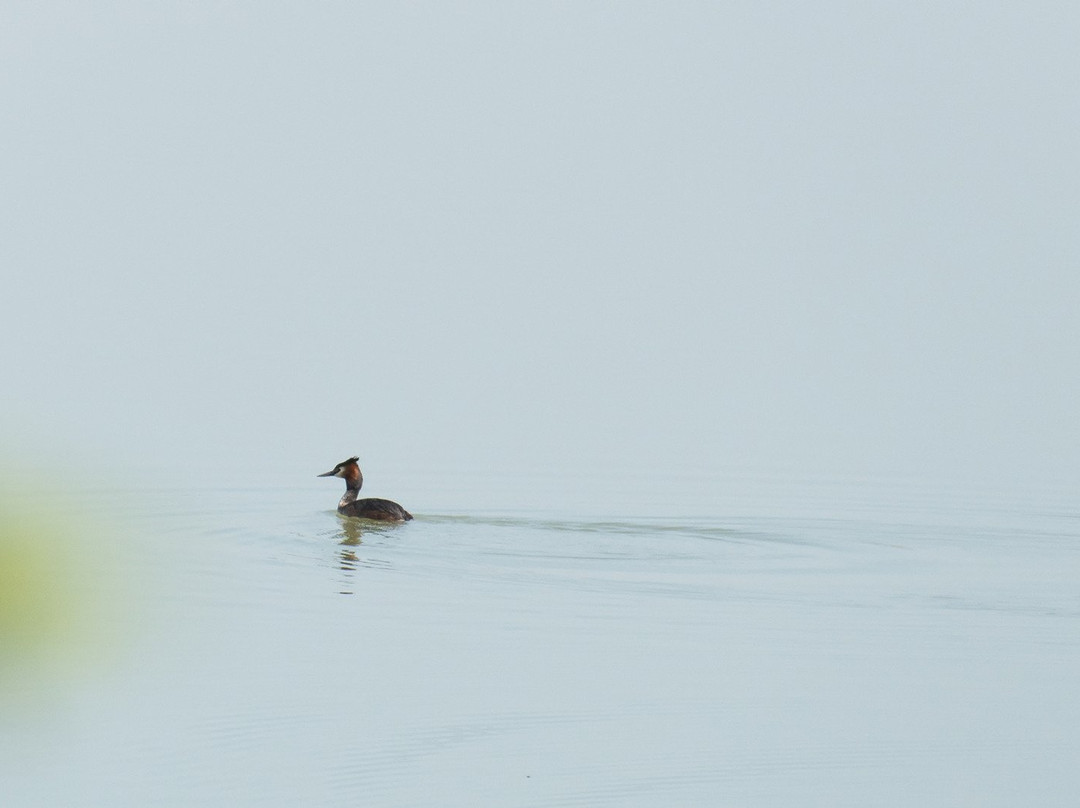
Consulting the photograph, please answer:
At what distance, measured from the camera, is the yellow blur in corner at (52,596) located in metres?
7.68

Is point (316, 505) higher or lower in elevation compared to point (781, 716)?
higher

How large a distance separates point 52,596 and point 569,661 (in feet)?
8.89

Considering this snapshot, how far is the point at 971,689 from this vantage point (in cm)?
934

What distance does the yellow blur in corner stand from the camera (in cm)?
768

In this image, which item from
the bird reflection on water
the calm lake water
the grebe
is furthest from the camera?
the grebe

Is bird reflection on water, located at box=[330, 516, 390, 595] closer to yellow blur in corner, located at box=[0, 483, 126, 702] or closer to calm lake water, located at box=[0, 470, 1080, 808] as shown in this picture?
calm lake water, located at box=[0, 470, 1080, 808]

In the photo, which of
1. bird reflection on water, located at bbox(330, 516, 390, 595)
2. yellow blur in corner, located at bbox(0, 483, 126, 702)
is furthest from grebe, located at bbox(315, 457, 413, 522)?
yellow blur in corner, located at bbox(0, 483, 126, 702)

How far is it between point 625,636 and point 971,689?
1.82m

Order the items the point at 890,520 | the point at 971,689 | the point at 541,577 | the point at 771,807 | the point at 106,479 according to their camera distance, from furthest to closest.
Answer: the point at 106,479 → the point at 890,520 → the point at 541,577 → the point at 971,689 → the point at 771,807

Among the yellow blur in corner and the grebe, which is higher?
the grebe

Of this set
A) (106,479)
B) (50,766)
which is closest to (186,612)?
(50,766)

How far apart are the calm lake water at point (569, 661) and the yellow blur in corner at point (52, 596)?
0.23 ft

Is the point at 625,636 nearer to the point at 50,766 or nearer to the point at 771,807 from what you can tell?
the point at 771,807

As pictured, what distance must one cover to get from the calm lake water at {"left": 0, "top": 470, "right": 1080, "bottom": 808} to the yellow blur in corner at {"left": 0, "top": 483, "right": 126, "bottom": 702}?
7 centimetres
